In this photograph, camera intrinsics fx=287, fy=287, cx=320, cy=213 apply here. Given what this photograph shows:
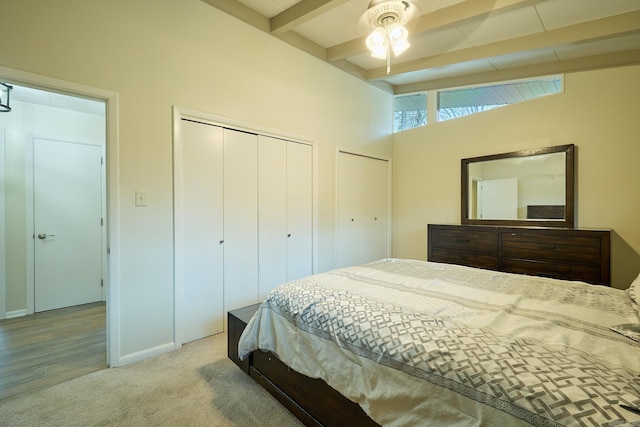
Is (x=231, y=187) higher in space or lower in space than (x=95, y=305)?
higher

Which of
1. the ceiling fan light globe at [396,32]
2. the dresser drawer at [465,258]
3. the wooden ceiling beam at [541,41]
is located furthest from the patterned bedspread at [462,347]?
the wooden ceiling beam at [541,41]

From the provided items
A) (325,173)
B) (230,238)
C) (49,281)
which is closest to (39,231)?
(49,281)

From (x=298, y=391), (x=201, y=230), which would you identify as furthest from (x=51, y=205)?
(x=298, y=391)

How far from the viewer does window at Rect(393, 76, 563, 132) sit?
3.48 meters

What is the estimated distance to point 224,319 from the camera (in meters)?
2.80

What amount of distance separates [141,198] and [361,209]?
2797 mm

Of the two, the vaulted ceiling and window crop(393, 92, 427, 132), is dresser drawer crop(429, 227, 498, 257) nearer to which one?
window crop(393, 92, 427, 132)

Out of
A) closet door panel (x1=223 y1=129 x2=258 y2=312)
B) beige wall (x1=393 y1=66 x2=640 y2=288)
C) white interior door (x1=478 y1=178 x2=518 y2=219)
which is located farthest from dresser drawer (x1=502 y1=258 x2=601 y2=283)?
closet door panel (x1=223 y1=129 x2=258 y2=312)

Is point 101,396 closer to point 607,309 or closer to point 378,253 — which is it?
point 607,309

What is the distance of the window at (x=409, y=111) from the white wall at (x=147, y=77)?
234 cm

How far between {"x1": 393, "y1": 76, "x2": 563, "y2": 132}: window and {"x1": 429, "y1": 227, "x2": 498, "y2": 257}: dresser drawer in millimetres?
1696

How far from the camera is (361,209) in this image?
13.8ft

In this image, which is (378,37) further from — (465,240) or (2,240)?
(2,240)

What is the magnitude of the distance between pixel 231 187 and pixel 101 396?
1.82 m
